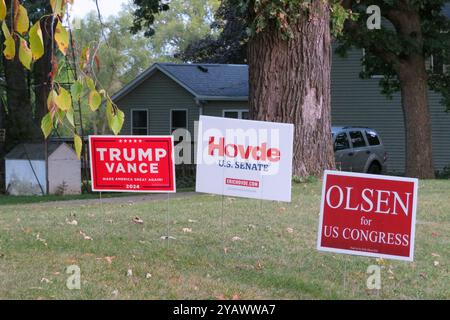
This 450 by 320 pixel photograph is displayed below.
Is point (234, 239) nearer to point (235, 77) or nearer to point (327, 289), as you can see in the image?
point (327, 289)

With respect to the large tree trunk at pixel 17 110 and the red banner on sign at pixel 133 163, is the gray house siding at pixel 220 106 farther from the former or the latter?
the red banner on sign at pixel 133 163

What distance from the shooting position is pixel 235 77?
1357 inches

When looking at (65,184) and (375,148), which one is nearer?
(65,184)

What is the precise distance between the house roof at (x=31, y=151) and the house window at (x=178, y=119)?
13.0m

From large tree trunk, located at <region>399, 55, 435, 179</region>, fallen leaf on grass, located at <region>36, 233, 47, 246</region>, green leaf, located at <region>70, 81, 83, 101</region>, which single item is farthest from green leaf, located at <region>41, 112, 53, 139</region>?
large tree trunk, located at <region>399, 55, 435, 179</region>

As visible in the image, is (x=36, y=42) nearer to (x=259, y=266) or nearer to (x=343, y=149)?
(x=259, y=266)

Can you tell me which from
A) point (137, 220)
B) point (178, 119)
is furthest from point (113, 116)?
point (178, 119)

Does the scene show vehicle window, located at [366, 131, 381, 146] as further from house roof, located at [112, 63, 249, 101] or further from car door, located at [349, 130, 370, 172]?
house roof, located at [112, 63, 249, 101]

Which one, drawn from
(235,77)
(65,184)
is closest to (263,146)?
(65,184)

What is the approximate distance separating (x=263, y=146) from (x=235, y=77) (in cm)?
2706

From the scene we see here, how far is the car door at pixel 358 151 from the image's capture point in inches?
869

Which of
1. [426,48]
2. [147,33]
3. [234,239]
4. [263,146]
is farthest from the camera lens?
[147,33]

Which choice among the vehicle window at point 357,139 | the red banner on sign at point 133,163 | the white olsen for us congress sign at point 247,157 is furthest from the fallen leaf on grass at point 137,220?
the vehicle window at point 357,139

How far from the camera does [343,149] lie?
21.7 m
